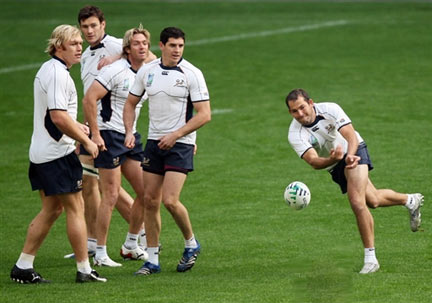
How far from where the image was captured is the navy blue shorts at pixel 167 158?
391 inches

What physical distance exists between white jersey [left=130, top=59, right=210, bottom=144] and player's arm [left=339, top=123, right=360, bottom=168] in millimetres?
1347

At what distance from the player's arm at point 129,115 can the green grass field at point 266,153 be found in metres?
1.33

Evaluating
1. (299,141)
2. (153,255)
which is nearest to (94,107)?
(153,255)

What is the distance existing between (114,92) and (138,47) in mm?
608

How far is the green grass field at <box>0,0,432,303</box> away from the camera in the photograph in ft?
29.6

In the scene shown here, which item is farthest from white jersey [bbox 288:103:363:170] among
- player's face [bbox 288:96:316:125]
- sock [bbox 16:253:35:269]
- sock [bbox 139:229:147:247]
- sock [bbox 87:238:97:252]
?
sock [bbox 16:253:35:269]

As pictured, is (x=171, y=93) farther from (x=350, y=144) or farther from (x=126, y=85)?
(x=350, y=144)

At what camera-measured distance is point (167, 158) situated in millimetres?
9945

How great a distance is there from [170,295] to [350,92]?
12777mm

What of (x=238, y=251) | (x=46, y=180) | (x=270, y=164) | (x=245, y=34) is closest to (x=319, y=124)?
(x=238, y=251)

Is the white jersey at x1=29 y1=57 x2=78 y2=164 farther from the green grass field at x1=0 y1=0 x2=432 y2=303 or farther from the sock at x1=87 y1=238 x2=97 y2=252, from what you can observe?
the sock at x1=87 y1=238 x2=97 y2=252

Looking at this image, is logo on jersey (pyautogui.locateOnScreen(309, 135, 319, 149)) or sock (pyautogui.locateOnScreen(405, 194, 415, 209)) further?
sock (pyautogui.locateOnScreen(405, 194, 415, 209))

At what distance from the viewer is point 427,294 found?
8484 millimetres

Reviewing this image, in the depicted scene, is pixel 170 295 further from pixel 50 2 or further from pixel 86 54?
pixel 50 2
